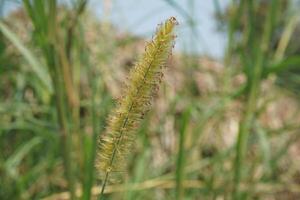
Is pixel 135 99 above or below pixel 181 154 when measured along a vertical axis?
above

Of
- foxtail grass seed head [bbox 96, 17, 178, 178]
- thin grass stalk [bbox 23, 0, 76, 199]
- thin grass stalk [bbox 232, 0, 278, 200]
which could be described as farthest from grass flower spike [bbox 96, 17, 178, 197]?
thin grass stalk [bbox 232, 0, 278, 200]

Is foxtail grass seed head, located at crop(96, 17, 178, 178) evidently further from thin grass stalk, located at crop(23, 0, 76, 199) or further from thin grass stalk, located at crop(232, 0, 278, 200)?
thin grass stalk, located at crop(232, 0, 278, 200)

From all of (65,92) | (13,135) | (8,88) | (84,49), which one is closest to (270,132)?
(84,49)

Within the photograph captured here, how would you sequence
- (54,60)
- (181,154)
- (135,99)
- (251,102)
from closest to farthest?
(135,99) → (54,60) → (181,154) → (251,102)

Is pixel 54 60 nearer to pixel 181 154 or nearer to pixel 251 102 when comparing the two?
pixel 181 154

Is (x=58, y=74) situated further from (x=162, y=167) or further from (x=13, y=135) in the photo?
(x=13, y=135)

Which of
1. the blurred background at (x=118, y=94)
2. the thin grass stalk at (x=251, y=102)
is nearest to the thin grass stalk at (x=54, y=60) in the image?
the blurred background at (x=118, y=94)

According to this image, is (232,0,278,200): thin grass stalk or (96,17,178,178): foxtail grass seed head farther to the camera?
(232,0,278,200): thin grass stalk

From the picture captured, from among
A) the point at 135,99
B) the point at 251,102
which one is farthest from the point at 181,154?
the point at 135,99
